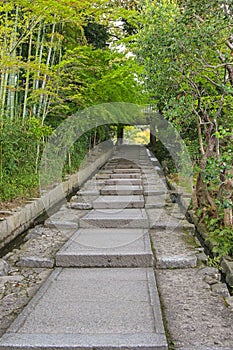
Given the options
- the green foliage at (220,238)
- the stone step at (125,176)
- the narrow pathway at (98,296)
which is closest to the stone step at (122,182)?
the stone step at (125,176)

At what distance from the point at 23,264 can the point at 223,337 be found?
6.47ft

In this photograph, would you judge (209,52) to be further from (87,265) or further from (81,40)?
(81,40)

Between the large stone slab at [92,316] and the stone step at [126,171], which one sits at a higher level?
the stone step at [126,171]

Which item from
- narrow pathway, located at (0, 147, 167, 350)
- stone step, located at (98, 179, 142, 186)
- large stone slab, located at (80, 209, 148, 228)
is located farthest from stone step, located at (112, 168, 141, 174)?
narrow pathway, located at (0, 147, 167, 350)

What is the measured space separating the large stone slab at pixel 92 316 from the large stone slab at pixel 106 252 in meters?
0.27

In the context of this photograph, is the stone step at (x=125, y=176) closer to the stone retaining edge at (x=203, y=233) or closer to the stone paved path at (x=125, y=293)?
the stone retaining edge at (x=203, y=233)

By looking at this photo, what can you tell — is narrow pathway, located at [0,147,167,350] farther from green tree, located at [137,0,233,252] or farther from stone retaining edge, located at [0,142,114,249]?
green tree, located at [137,0,233,252]

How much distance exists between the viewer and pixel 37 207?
578cm

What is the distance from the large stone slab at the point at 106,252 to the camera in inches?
135

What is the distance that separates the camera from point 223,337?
2176 millimetres

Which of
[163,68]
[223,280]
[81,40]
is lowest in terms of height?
[223,280]

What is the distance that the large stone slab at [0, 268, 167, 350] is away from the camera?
6.79 ft

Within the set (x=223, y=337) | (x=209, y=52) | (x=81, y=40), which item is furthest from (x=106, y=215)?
(x=81, y=40)

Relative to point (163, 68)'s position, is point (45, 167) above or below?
below
